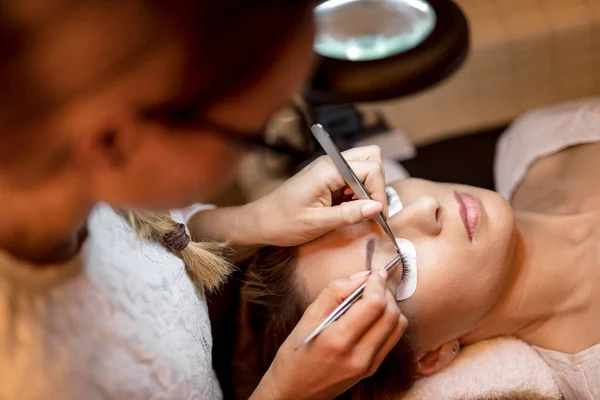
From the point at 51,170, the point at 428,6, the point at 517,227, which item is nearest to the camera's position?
the point at 51,170

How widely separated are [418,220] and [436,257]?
0.07m

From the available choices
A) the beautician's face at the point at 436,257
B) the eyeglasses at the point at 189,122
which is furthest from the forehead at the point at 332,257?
the eyeglasses at the point at 189,122

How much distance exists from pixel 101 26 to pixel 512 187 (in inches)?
44.0

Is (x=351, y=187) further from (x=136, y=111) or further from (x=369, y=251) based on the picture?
(x=136, y=111)

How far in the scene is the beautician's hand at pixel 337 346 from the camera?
0.76m

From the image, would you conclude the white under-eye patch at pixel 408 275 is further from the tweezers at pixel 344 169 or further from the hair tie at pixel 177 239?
the hair tie at pixel 177 239

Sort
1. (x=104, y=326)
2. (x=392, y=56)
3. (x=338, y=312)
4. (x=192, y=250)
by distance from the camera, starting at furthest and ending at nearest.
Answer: (x=392, y=56) → (x=192, y=250) → (x=338, y=312) → (x=104, y=326)

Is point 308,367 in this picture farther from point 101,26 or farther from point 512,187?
point 512,187

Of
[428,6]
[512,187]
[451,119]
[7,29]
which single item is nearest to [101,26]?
[7,29]

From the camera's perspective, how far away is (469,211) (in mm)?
960

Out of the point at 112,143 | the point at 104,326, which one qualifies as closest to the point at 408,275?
the point at 104,326

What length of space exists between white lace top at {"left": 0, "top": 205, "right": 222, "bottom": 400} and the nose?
343 millimetres

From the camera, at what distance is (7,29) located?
379 millimetres

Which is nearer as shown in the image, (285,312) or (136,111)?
(136,111)
